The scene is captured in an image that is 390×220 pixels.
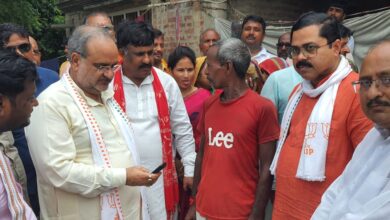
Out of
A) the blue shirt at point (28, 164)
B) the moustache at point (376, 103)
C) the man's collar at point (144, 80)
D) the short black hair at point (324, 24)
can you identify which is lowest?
the blue shirt at point (28, 164)

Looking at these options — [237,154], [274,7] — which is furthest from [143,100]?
[274,7]

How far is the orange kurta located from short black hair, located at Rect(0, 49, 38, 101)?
4.54ft

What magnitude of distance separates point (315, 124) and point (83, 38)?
1357 millimetres

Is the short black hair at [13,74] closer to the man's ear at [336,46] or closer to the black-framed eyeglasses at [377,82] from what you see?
the black-framed eyeglasses at [377,82]

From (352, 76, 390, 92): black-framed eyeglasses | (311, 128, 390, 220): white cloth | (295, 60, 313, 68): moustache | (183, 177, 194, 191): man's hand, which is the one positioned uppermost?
(352, 76, 390, 92): black-framed eyeglasses

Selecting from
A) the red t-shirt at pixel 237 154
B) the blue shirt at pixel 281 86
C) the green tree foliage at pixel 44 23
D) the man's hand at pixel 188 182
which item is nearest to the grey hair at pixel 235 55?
the red t-shirt at pixel 237 154

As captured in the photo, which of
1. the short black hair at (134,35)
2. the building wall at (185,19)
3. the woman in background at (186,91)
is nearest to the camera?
the short black hair at (134,35)

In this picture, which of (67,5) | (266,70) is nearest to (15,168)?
(266,70)

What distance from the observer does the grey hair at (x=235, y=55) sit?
269 cm

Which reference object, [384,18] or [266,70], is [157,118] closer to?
[266,70]

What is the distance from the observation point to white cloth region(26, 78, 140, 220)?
2240 mm

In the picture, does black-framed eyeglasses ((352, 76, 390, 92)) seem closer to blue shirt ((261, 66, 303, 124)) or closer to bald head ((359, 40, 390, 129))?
bald head ((359, 40, 390, 129))

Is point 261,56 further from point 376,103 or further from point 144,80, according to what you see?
point 376,103

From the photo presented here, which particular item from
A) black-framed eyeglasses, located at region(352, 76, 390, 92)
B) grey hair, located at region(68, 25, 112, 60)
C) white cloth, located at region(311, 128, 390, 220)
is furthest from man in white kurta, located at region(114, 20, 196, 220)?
black-framed eyeglasses, located at region(352, 76, 390, 92)
